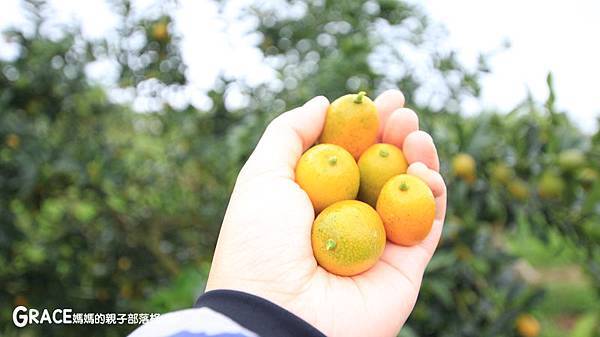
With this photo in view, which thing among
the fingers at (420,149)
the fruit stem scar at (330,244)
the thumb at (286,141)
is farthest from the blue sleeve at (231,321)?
the fingers at (420,149)

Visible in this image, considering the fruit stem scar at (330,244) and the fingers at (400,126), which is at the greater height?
the fingers at (400,126)

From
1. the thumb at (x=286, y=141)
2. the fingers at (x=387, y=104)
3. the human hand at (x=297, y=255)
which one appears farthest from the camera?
the fingers at (x=387, y=104)

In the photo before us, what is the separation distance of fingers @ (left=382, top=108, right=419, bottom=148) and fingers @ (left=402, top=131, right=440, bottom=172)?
1.2 inches

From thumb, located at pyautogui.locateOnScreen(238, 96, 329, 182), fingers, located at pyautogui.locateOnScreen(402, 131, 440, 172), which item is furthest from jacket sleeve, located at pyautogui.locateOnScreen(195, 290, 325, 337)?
fingers, located at pyautogui.locateOnScreen(402, 131, 440, 172)

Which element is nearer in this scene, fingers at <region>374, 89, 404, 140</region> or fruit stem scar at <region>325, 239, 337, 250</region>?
fruit stem scar at <region>325, 239, 337, 250</region>

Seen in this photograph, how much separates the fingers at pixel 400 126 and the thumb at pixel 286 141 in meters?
0.14

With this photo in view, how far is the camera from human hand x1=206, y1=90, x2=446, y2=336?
3.20ft

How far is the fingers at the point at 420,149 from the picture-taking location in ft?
3.78

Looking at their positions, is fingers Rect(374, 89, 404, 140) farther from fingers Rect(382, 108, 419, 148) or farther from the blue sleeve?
the blue sleeve

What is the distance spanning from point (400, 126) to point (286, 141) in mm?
241

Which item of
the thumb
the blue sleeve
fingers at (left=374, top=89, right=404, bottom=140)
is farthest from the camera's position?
fingers at (left=374, top=89, right=404, bottom=140)

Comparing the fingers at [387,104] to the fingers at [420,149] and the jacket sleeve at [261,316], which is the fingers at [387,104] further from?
the jacket sleeve at [261,316]

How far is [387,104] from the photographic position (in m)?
1.26

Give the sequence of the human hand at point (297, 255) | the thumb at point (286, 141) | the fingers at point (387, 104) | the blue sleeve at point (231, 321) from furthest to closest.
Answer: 1. the fingers at point (387, 104)
2. the thumb at point (286, 141)
3. the human hand at point (297, 255)
4. the blue sleeve at point (231, 321)
